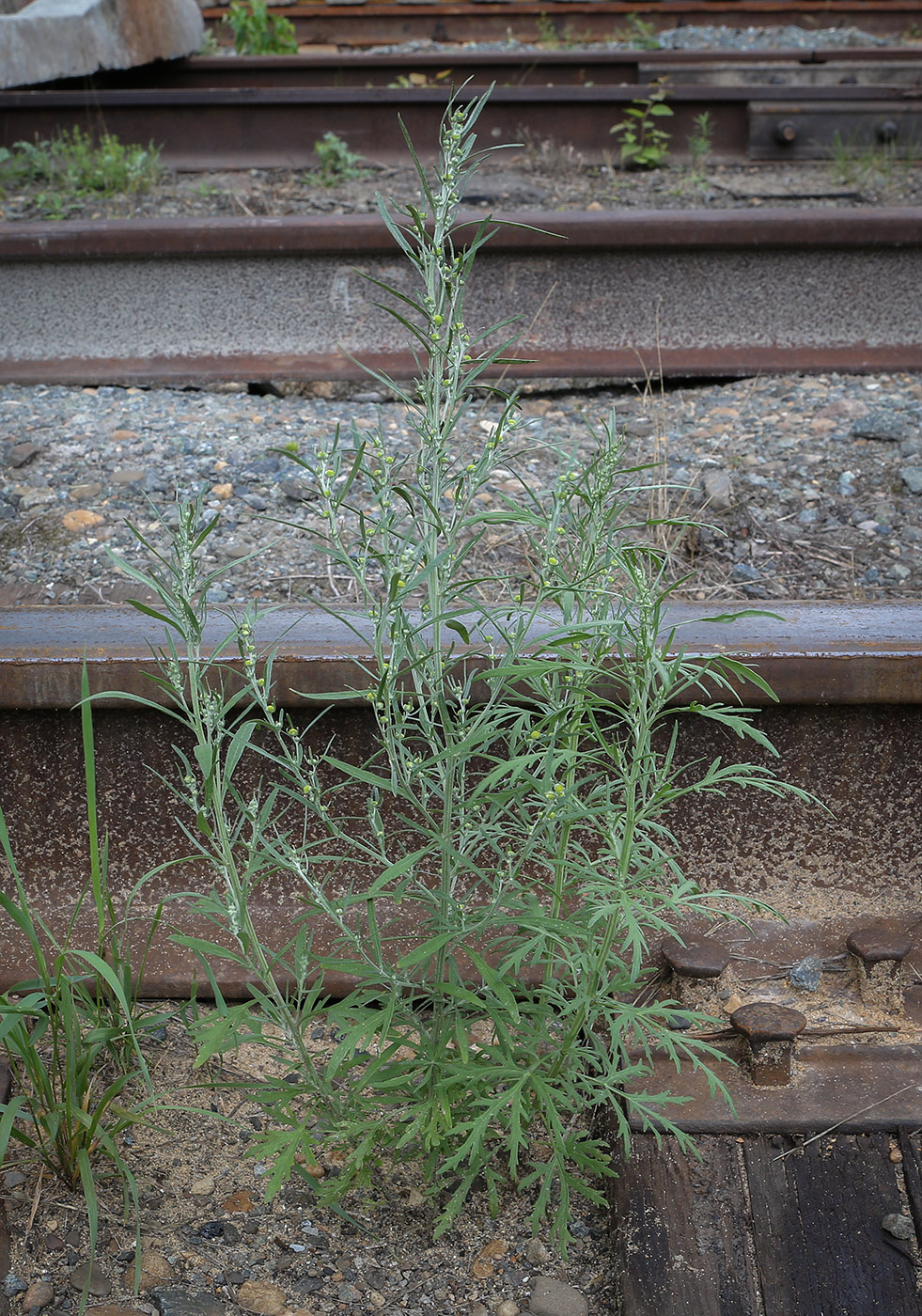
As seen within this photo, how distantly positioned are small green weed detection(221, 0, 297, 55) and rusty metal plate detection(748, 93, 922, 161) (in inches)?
144

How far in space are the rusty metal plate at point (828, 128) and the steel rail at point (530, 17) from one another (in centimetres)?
406

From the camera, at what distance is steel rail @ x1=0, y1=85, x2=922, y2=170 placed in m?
5.30

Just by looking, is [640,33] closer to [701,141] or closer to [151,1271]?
[701,141]

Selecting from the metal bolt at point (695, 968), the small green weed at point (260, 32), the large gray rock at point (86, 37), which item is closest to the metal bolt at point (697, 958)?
the metal bolt at point (695, 968)

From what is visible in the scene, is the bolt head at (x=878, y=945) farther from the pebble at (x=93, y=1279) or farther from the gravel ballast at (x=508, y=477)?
the pebble at (x=93, y=1279)

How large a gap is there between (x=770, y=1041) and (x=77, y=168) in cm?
484

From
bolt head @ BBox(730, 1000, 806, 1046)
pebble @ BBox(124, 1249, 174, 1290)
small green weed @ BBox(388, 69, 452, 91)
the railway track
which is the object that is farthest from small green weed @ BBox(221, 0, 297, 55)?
pebble @ BBox(124, 1249, 174, 1290)

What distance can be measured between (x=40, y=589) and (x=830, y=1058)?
1910 millimetres

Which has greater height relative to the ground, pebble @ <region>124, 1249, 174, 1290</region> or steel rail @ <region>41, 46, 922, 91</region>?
steel rail @ <region>41, 46, 922, 91</region>

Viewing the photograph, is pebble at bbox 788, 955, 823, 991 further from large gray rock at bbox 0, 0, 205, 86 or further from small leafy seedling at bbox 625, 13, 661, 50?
small leafy seedling at bbox 625, 13, 661, 50

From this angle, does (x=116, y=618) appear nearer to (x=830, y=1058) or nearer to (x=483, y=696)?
(x=483, y=696)

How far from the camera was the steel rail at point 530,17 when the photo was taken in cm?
876

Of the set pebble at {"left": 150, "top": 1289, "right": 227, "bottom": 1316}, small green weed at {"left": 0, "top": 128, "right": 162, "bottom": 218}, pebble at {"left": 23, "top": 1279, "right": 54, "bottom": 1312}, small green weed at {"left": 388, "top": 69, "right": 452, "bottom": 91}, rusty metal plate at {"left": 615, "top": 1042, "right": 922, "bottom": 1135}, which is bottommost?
pebble at {"left": 150, "top": 1289, "right": 227, "bottom": 1316}

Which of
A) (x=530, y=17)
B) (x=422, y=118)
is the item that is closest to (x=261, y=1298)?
(x=422, y=118)
